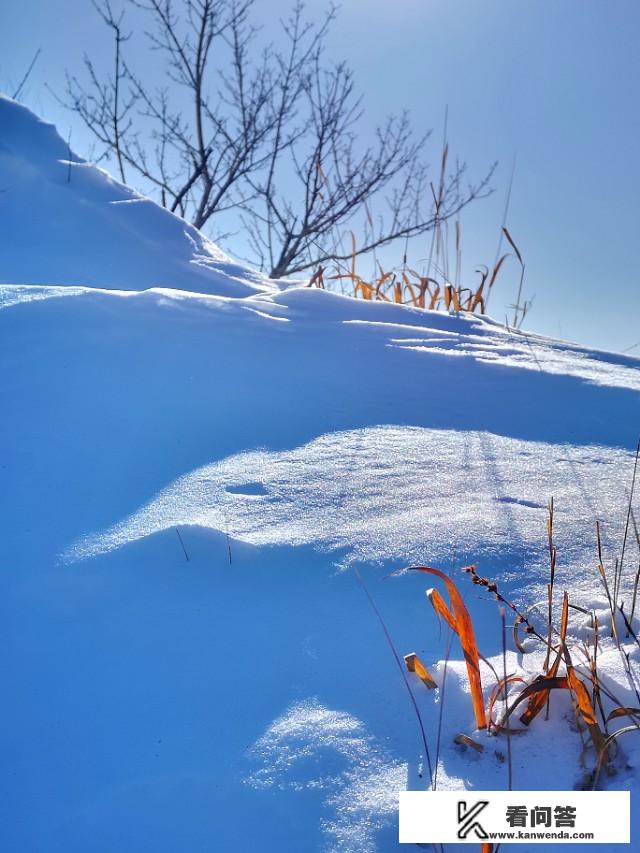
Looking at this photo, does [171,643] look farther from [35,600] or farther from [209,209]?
[209,209]

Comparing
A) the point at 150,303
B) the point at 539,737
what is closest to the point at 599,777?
the point at 539,737

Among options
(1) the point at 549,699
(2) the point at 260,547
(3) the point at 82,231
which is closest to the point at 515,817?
(1) the point at 549,699

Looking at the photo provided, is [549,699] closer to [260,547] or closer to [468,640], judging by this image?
[468,640]

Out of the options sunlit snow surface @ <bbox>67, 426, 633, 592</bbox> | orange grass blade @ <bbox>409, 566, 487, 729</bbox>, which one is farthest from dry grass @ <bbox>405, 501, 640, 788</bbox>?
sunlit snow surface @ <bbox>67, 426, 633, 592</bbox>

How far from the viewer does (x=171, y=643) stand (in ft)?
2.23

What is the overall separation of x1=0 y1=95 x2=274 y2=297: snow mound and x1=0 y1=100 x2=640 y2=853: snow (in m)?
0.11

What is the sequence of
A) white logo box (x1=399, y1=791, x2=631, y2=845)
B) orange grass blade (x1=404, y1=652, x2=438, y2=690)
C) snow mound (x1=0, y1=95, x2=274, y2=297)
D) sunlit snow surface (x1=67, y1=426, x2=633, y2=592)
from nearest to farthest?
1. white logo box (x1=399, y1=791, x2=631, y2=845)
2. orange grass blade (x1=404, y1=652, x2=438, y2=690)
3. sunlit snow surface (x1=67, y1=426, x2=633, y2=592)
4. snow mound (x1=0, y1=95, x2=274, y2=297)

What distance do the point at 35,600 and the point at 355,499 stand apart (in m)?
0.45

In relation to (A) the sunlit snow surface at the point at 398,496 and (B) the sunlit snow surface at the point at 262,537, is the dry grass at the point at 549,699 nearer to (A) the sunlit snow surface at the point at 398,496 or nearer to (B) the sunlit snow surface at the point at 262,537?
(B) the sunlit snow surface at the point at 262,537

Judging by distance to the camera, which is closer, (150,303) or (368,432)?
(368,432)

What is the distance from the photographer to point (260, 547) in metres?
0.81

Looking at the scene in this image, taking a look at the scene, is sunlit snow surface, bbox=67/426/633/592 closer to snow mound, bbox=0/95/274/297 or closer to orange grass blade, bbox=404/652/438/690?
orange grass blade, bbox=404/652/438/690

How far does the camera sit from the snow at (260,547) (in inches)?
21.8

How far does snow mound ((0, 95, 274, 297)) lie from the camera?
1.69 m
